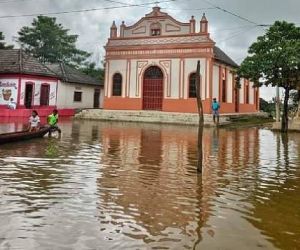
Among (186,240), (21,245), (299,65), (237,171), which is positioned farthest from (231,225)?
(299,65)

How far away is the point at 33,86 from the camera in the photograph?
34.2 m

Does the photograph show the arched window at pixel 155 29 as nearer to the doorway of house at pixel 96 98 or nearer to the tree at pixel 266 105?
the doorway of house at pixel 96 98

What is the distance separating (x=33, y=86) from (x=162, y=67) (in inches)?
431

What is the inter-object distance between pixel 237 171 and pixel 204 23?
23678mm

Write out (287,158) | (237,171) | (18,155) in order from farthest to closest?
(287,158) → (18,155) → (237,171)

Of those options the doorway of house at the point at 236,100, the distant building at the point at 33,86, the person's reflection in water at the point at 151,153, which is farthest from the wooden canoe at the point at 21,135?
the doorway of house at the point at 236,100

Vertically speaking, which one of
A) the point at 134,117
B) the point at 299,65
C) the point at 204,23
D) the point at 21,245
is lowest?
the point at 21,245

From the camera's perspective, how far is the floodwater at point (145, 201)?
200 inches

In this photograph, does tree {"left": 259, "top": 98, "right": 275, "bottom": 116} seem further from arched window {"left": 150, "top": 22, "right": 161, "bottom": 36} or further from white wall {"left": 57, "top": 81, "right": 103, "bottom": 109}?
white wall {"left": 57, "top": 81, "right": 103, "bottom": 109}

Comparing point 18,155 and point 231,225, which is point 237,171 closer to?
point 231,225

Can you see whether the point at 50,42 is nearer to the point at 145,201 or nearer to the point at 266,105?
the point at 266,105

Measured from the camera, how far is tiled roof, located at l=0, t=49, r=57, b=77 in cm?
3312

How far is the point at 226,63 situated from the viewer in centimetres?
3612

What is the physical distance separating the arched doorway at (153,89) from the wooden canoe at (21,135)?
17628 mm
